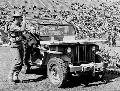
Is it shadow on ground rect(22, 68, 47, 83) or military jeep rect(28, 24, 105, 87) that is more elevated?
military jeep rect(28, 24, 105, 87)

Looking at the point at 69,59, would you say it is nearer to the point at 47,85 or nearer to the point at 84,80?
the point at 47,85

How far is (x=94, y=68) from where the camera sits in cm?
798

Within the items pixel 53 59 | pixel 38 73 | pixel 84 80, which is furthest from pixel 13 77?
pixel 84 80

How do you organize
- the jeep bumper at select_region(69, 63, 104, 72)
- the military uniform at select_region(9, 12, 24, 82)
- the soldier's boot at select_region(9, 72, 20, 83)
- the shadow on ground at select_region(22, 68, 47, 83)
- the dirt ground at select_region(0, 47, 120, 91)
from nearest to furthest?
the jeep bumper at select_region(69, 63, 104, 72) < the dirt ground at select_region(0, 47, 120, 91) < the military uniform at select_region(9, 12, 24, 82) < the soldier's boot at select_region(9, 72, 20, 83) < the shadow on ground at select_region(22, 68, 47, 83)

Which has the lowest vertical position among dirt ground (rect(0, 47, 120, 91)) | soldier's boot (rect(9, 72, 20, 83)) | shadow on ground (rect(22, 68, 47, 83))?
dirt ground (rect(0, 47, 120, 91))

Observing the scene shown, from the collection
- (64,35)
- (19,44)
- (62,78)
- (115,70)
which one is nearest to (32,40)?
(19,44)

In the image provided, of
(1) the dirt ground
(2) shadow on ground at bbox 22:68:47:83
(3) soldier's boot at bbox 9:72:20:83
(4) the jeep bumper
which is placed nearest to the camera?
(4) the jeep bumper

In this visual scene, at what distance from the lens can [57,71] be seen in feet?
25.9

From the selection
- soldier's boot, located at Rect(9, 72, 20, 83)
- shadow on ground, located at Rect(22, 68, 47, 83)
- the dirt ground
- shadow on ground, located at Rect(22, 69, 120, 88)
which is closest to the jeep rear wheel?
the dirt ground

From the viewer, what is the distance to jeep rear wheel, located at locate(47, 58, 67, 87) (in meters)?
7.64

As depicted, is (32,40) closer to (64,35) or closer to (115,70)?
(64,35)

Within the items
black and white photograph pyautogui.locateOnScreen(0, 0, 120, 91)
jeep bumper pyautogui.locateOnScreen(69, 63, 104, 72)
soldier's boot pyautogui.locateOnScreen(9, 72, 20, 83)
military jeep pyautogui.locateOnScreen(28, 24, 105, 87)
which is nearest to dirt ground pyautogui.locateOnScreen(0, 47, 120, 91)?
black and white photograph pyautogui.locateOnScreen(0, 0, 120, 91)

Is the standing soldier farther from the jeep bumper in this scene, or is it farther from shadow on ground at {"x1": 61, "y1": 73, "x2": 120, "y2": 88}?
the jeep bumper

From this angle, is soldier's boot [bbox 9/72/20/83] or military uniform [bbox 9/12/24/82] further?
soldier's boot [bbox 9/72/20/83]
